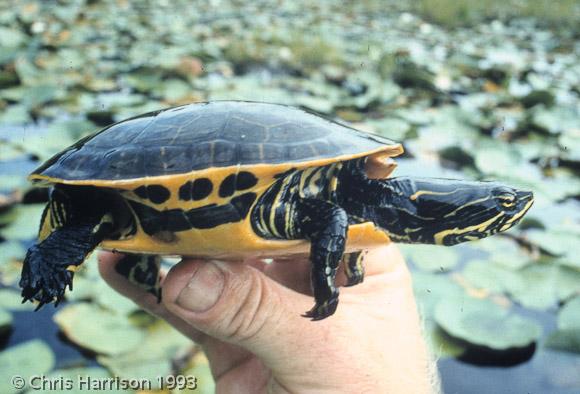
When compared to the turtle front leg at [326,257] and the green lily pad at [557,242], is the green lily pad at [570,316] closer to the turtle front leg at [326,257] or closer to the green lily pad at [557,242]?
the green lily pad at [557,242]

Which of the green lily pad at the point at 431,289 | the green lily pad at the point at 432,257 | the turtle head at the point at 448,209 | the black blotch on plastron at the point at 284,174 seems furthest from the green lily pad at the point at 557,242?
the black blotch on plastron at the point at 284,174

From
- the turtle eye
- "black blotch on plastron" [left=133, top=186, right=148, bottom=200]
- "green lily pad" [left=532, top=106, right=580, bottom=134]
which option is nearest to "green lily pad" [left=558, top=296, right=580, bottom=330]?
the turtle eye

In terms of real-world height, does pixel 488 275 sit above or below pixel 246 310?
below

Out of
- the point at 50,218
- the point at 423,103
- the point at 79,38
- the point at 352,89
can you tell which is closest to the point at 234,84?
the point at 352,89

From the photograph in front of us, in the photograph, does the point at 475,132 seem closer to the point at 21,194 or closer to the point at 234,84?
the point at 234,84

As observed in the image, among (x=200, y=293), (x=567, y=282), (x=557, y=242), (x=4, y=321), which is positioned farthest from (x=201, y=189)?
(x=557, y=242)

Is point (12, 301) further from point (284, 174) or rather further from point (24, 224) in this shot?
point (284, 174)
